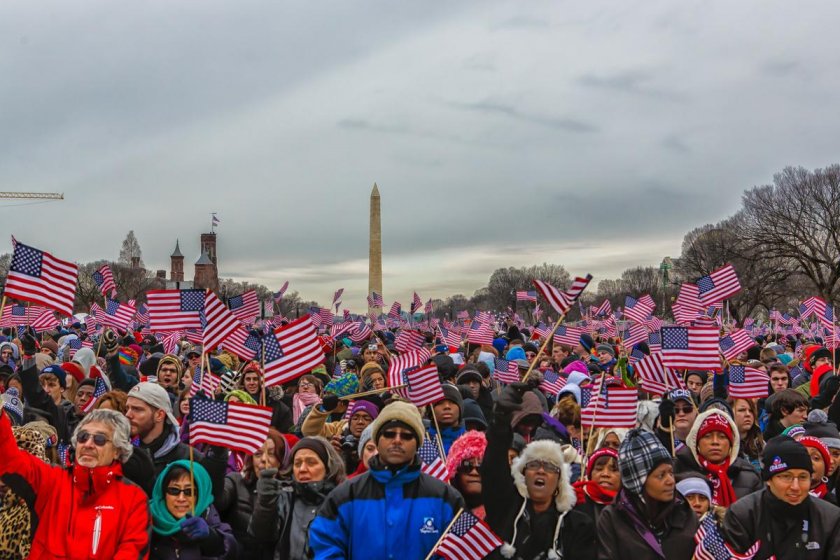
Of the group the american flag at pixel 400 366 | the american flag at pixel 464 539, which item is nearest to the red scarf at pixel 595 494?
the american flag at pixel 464 539

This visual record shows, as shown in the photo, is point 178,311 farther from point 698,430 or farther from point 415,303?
point 415,303

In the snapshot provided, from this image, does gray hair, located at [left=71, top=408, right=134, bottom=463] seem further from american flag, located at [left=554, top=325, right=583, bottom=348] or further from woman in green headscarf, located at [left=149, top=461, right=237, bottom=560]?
american flag, located at [left=554, top=325, right=583, bottom=348]

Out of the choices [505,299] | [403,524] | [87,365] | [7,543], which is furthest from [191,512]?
[505,299]

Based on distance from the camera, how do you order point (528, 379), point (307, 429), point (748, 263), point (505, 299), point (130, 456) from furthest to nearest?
point (505, 299)
point (748, 263)
point (528, 379)
point (307, 429)
point (130, 456)

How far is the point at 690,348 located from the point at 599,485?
3740 millimetres

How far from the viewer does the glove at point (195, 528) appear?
4883 millimetres

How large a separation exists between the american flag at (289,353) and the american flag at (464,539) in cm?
311

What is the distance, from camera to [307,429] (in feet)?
24.8

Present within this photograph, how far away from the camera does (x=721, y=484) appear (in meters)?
5.88

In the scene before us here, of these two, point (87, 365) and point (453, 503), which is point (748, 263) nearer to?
point (87, 365)

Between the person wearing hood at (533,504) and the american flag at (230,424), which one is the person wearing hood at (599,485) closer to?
the person wearing hood at (533,504)

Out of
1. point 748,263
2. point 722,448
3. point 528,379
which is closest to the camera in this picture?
point 722,448

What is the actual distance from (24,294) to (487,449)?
3775 mm

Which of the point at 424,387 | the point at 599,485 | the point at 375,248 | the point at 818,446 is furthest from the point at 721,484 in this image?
the point at 375,248
